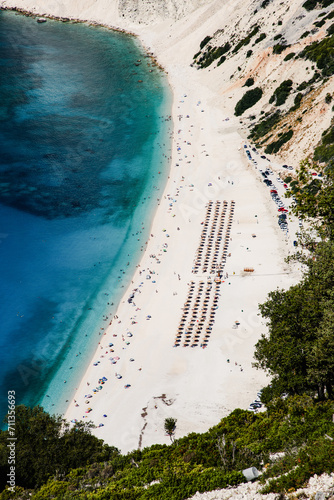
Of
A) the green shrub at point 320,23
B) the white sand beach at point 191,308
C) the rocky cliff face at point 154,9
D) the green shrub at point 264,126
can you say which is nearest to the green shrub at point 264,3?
the green shrub at point 320,23

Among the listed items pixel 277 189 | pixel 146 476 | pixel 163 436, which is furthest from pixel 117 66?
pixel 146 476

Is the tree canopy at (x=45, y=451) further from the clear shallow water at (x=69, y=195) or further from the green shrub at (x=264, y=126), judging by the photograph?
the green shrub at (x=264, y=126)

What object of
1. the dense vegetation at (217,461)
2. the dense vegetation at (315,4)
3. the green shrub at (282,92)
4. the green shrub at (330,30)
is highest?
the dense vegetation at (315,4)

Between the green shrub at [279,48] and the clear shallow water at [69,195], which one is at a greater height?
the green shrub at [279,48]

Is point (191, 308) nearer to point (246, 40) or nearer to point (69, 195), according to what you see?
point (69, 195)

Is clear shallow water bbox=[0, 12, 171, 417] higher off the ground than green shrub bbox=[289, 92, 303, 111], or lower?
lower

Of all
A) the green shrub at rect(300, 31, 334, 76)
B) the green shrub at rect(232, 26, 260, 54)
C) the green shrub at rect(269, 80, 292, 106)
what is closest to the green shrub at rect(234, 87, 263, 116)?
the green shrub at rect(269, 80, 292, 106)

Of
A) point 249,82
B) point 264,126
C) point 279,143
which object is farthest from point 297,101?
point 249,82

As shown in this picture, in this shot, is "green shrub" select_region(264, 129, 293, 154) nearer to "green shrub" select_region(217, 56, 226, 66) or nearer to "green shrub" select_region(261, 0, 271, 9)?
"green shrub" select_region(217, 56, 226, 66)
